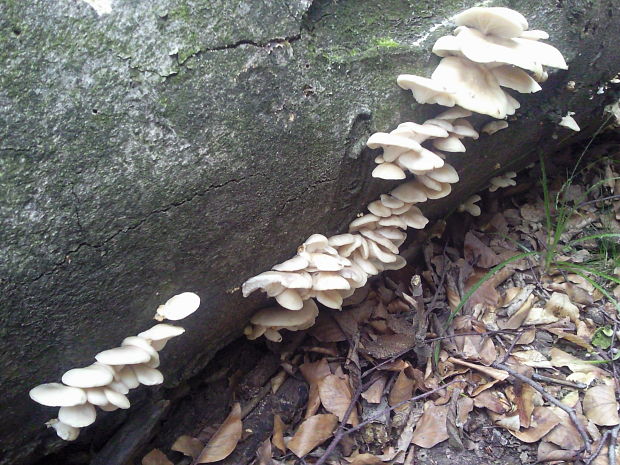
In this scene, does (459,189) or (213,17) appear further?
(459,189)

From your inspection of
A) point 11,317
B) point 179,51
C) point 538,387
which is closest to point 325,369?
point 538,387

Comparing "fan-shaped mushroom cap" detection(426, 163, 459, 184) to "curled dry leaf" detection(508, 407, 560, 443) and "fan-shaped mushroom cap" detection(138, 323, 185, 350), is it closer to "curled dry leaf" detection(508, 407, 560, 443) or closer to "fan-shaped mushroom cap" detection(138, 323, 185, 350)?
"curled dry leaf" detection(508, 407, 560, 443)

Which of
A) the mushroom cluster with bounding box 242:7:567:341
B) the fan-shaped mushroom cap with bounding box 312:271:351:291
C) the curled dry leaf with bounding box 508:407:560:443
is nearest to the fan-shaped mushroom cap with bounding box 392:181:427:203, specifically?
the mushroom cluster with bounding box 242:7:567:341

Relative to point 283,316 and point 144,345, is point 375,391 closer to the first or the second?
point 283,316

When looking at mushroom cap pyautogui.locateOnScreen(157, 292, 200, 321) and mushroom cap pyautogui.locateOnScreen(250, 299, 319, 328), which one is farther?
mushroom cap pyautogui.locateOnScreen(250, 299, 319, 328)

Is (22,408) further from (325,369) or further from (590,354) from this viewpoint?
(590,354)

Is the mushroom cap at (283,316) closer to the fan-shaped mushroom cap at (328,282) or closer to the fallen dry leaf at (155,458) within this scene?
the fan-shaped mushroom cap at (328,282)

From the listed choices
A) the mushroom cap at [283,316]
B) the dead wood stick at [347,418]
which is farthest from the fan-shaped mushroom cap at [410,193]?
the dead wood stick at [347,418]
